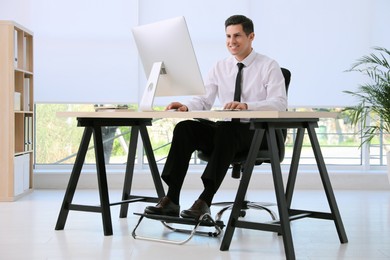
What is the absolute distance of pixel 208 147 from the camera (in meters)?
3.96

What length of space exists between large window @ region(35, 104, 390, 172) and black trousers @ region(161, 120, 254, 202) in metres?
2.76

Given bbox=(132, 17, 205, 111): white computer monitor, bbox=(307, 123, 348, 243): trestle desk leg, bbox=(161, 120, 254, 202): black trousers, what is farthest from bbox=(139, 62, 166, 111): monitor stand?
bbox=(307, 123, 348, 243): trestle desk leg

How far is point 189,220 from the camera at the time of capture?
362 cm

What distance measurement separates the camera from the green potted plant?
18.9ft

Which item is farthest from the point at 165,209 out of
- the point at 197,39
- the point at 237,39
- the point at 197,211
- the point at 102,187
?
the point at 197,39

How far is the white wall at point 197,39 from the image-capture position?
6.33 m

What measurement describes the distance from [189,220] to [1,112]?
241cm

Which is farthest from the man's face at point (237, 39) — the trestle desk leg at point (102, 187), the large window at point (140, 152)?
the large window at point (140, 152)

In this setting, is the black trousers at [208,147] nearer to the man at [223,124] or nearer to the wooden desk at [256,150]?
the man at [223,124]

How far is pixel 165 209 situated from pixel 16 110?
2.27 meters

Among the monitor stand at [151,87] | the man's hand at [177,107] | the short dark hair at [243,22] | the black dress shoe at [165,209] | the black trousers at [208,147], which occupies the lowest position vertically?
the black dress shoe at [165,209]

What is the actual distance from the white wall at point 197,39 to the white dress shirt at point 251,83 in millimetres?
2154

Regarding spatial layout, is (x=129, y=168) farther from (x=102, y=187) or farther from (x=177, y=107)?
(x=177, y=107)

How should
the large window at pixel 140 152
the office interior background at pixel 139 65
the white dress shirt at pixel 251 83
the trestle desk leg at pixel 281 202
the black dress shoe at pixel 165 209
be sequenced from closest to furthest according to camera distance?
the trestle desk leg at pixel 281 202 → the black dress shoe at pixel 165 209 → the white dress shirt at pixel 251 83 → the office interior background at pixel 139 65 → the large window at pixel 140 152
